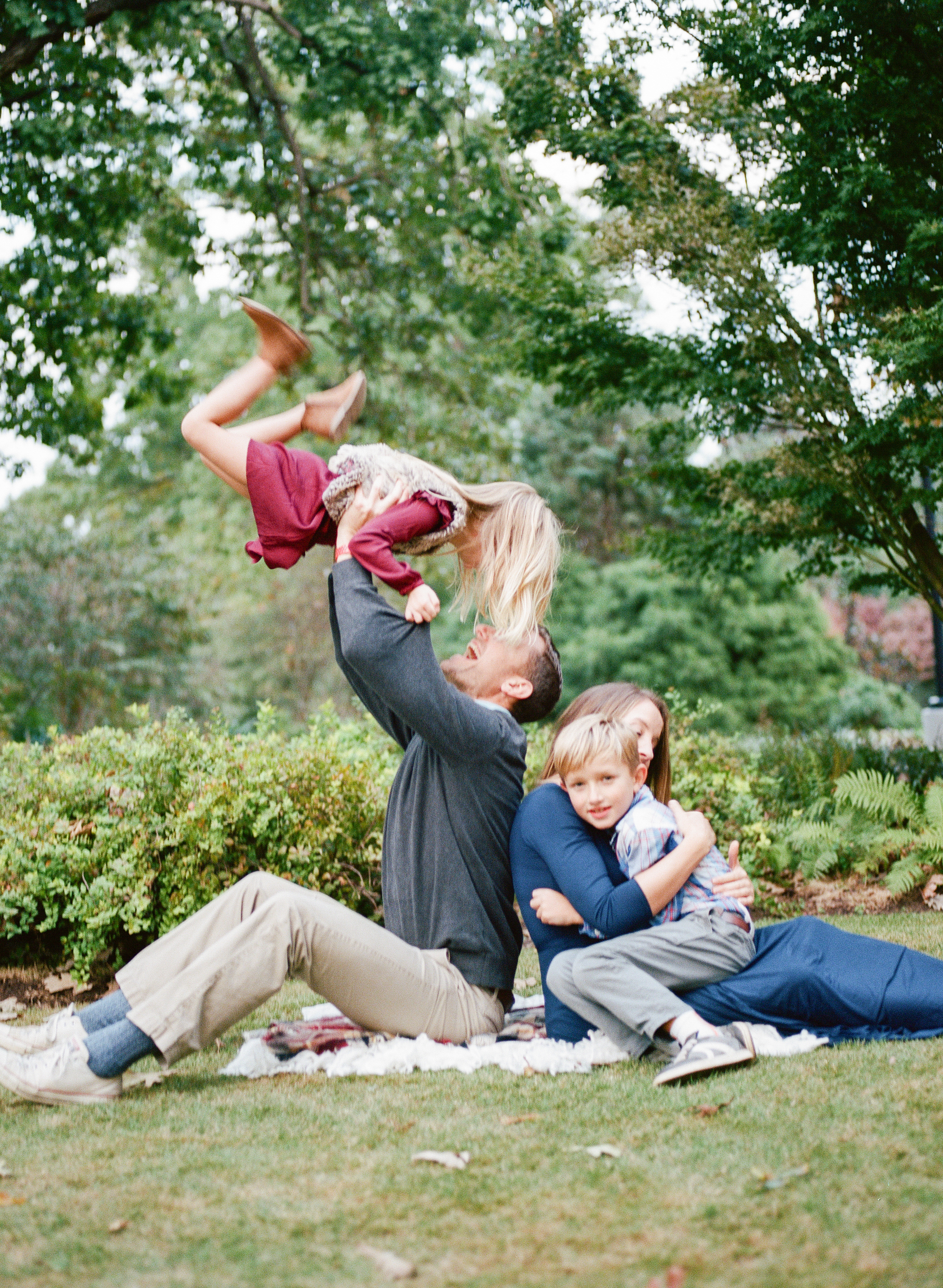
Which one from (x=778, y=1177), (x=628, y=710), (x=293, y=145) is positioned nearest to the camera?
(x=778, y=1177)

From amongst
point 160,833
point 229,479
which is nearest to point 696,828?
point 229,479

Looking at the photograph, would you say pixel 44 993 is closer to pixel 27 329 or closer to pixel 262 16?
pixel 27 329

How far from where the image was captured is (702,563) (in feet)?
30.0

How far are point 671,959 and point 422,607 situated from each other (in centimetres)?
130

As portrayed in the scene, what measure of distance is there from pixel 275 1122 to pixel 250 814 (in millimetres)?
2458

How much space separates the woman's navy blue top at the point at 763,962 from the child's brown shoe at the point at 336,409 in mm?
1311

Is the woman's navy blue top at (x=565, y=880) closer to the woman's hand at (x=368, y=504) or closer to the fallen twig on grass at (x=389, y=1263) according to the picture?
the woman's hand at (x=368, y=504)

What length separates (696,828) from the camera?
355 centimetres

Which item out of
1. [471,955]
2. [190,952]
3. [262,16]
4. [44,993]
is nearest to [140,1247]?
→ [190,952]

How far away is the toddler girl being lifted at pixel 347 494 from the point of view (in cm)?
360

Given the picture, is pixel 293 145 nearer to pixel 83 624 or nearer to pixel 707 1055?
pixel 83 624

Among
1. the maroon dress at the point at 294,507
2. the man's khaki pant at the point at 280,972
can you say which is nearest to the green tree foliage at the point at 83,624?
the maroon dress at the point at 294,507

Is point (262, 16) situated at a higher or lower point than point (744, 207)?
higher

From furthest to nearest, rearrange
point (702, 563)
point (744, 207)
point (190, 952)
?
point (702, 563) < point (744, 207) < point (190, 952)
